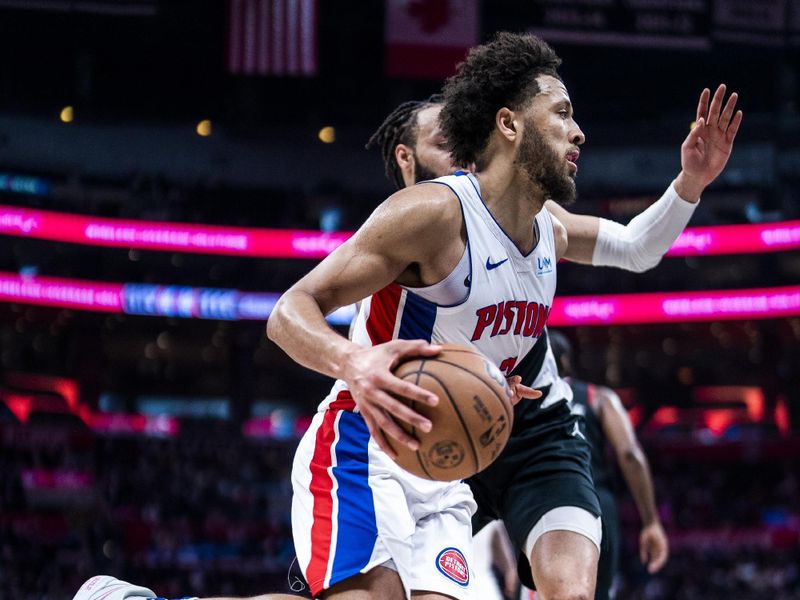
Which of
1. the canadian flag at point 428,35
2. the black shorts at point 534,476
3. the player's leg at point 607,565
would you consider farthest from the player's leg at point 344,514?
the canadian flag at point 428,35

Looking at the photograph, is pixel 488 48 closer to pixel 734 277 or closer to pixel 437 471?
pixel 437 471

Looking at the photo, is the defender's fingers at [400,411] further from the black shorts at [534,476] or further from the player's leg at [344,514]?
the black shorts at [534,476]

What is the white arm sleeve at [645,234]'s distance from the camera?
13.1 feet

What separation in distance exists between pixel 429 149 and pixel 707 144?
111cm

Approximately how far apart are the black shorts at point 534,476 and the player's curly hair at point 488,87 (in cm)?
98

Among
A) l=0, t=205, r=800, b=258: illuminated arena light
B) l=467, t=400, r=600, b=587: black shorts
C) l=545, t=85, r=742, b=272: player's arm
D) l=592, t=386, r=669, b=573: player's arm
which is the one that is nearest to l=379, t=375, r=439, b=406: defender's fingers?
l=467, t=400, r=600, b=587: black shorts

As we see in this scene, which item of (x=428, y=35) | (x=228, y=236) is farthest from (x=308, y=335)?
(x=228, y=236)

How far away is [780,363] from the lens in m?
22.9

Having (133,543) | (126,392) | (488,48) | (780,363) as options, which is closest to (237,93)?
(126,392)

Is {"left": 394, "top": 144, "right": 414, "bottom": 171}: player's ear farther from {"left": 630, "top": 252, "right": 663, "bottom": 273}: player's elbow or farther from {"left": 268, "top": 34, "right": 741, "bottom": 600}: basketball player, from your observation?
Answer: {"left": 630, "top": 252, "right": 663, "bottom": 273}: player's elbow

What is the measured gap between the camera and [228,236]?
64.7 feet

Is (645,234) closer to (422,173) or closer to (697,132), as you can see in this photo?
(697,132)

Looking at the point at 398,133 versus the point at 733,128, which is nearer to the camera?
the point at 733,128

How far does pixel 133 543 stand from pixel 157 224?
578 cm
